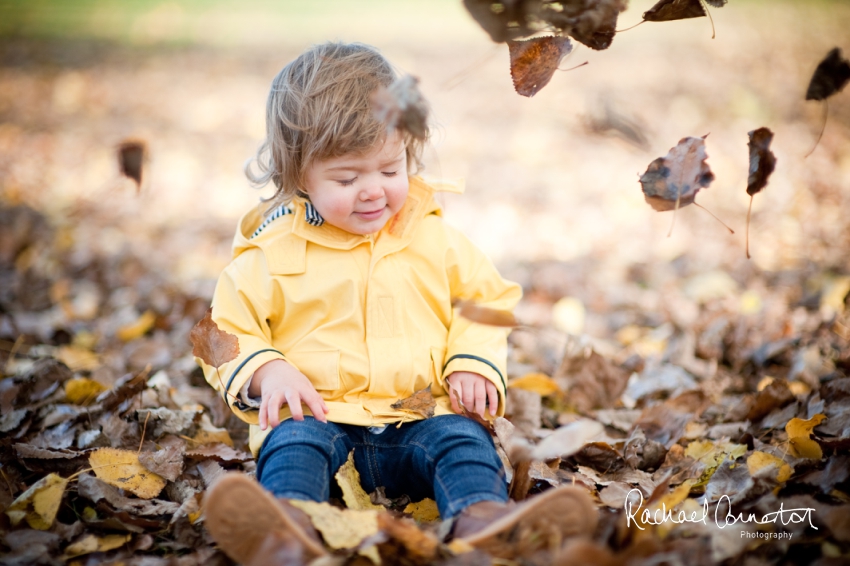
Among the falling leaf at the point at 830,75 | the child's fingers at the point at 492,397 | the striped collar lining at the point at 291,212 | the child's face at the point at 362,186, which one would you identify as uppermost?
the falling leaf at the point at 830,75

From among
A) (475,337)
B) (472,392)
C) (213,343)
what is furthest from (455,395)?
(213,343)

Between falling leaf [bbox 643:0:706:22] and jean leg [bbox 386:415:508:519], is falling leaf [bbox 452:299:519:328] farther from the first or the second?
falling leaf [bbox 643:0:706:22]

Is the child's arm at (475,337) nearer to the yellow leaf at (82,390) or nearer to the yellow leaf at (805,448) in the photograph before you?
the yellow leaf at (805,448)

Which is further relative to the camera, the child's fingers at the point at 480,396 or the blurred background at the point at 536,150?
the blurred background at the point at 536,150

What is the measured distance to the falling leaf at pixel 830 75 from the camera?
151cm

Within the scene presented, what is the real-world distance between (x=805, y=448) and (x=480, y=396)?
0.83 m

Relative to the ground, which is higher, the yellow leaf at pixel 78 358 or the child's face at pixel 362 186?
the child's face at pixel 362 186

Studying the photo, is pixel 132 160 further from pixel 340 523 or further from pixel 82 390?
pixel 340 523

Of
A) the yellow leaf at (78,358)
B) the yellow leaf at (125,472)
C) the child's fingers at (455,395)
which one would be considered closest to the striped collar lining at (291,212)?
the child's fingers at (455,395)

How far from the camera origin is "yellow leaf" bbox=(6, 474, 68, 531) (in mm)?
1525

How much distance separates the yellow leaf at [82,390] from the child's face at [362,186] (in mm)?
1070

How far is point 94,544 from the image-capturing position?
147cm

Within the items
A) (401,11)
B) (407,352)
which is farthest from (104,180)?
(401,11)

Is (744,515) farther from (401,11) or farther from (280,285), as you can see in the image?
(401,11)
